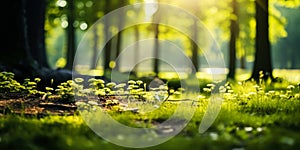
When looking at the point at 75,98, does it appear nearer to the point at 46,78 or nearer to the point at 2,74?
the point at 2,74

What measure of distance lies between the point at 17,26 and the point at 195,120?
6.77 metres

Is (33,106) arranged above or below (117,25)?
below

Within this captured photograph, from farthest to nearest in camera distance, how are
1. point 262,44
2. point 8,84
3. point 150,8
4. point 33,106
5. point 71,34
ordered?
point 150,8
point 71,34
point 262,44
point 8,84
point 33,106

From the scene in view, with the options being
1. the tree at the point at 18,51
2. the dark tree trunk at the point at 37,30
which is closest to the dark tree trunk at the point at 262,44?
the tree at the point at 18,51

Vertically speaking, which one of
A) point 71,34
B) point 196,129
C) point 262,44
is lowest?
point 196,129

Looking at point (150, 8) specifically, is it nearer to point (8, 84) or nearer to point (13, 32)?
point (13, 32)

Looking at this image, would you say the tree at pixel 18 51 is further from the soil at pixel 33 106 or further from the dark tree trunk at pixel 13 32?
the soil at pixel 33 106

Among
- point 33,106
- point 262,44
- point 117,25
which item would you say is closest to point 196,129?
point 33,106

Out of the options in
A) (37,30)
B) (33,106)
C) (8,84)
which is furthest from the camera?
(37,30)

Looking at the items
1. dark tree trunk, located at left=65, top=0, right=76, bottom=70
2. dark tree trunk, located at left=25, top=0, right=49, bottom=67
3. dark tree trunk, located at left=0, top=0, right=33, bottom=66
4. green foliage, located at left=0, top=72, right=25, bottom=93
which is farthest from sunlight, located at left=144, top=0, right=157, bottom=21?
green foliage, located at left=0, top=72, right=25, bottom=93

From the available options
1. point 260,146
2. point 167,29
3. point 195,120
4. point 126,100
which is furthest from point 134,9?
point 260,146

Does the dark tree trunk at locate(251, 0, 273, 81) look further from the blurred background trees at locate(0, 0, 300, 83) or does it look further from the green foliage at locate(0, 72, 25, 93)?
the green foliage at locate(0, 72, 25, 93)

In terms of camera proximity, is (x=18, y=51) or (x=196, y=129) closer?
(x=196, y=129)

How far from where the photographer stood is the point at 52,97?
8.54 m
